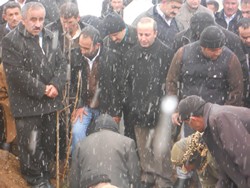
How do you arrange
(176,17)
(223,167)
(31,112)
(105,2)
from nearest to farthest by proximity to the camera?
(223,167), (31,112), (176,17), (105,2)

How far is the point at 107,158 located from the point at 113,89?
2307 millimetres

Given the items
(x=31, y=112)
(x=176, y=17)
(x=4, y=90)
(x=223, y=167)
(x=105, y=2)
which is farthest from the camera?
(x=105, y=2)

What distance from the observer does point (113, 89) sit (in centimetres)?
830

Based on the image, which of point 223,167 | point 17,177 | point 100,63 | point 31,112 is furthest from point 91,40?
point 223,167

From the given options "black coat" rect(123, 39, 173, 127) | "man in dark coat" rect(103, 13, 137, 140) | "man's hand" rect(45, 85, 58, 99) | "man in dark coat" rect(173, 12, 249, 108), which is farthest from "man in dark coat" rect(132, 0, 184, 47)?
"man's hand" rect(45, 85, 58, 99)

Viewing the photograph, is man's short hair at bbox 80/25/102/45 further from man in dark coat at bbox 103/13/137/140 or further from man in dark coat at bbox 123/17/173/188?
man in dark coat at bbox 123/17/173/188

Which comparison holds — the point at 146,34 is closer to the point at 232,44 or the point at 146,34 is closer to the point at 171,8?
the point at 232,44

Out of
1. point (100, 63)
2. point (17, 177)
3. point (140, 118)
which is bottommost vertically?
point (17, 177)

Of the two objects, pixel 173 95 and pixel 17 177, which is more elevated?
pixel 173 95

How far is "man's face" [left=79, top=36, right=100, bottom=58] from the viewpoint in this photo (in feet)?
26.2

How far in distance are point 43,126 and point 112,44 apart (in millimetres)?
1639

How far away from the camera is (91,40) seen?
8000mm

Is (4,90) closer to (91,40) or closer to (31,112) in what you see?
(31,112)

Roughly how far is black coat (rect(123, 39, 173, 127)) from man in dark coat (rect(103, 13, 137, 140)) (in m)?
0.16
